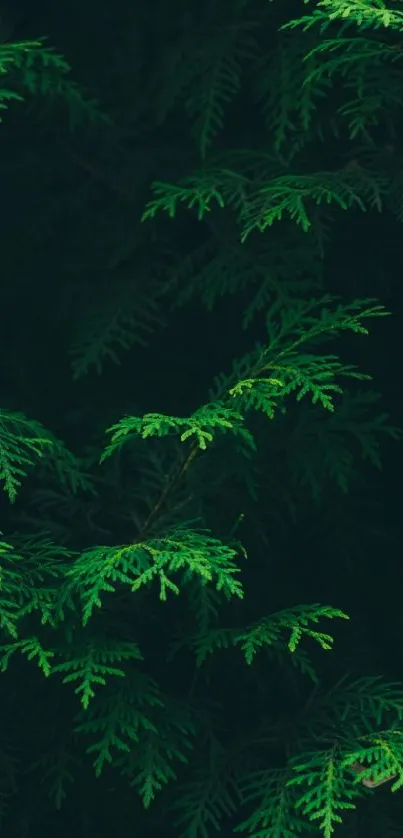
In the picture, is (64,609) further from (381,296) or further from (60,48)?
(60,48)

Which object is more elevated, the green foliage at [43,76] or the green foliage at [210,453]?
the green foliage at [43,76]

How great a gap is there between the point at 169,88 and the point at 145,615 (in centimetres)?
162

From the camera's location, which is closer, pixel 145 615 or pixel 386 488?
pixel 145 615

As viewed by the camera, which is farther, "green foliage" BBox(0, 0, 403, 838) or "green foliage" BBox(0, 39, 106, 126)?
"green foliage" BBox(0, 39, 106, 126)

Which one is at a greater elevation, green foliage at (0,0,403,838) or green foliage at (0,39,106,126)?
green foliage at (0,39,106,126)

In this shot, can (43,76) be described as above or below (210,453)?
→ above

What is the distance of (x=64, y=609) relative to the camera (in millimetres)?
3238

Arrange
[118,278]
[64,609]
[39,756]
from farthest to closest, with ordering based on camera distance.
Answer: [118,278], [39,756], [64,609]

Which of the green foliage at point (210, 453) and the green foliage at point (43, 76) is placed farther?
the green foliage at point (43, 76)

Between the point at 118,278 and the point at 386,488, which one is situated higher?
the point at 118,278

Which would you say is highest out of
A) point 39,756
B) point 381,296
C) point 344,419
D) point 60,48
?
point 60,48

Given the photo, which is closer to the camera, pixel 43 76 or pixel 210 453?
pixel 43 76

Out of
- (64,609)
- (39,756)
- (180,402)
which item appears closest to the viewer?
(64,609)

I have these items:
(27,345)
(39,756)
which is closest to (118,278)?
(27,345)
